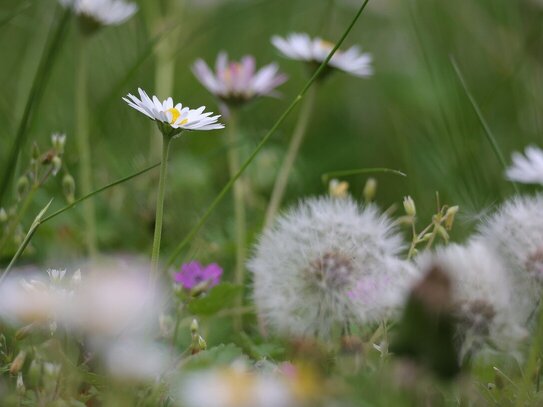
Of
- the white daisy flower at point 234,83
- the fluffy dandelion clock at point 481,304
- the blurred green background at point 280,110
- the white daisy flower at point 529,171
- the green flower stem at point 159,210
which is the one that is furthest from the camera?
the blurred green background at point 280,110

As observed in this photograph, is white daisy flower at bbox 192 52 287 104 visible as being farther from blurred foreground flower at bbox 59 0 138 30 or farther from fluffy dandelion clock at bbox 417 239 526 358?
fluffy dandelion clock at bbox 417 239 526 358

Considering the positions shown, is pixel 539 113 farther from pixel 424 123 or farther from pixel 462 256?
pixel 462 256

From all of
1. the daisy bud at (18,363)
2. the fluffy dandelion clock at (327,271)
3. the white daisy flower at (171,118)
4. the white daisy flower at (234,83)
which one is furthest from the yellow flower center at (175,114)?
the white daisy flower at (234,83)

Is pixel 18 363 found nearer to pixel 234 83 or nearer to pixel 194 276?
pixel 194 276

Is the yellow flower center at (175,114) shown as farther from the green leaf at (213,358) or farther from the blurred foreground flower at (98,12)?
the blurred foreground flower at (98,12)

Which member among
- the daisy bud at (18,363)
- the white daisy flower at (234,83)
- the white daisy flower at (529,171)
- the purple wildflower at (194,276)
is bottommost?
the daisy bud at (18,363)

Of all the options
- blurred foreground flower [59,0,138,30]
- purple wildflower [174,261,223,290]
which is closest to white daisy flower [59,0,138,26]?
blurred foreground flower [59,0,138,30]

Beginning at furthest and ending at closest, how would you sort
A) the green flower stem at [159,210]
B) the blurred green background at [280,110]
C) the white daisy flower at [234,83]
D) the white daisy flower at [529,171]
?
the blurred green background at [280,110], the white daisy flower at [234,83], the white daisy flower at [529,171], the green flower stem at [159,210]
